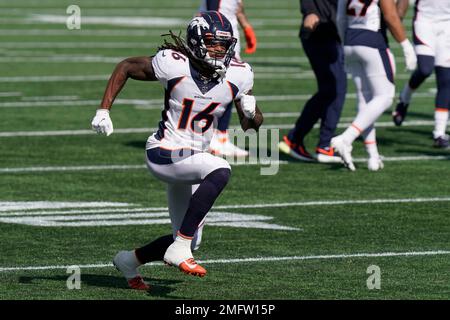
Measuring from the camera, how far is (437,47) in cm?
1414

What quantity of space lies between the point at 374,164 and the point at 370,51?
1.03m

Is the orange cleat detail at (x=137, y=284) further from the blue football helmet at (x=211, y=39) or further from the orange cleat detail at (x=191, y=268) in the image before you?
the blue football helmet at (x=211, y=39)

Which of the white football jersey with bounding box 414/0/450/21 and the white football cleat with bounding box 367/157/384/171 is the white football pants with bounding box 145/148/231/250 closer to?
the white football cleat with bounding box 367/157/384/171

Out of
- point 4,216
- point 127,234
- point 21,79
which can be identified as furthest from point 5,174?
point 21,79

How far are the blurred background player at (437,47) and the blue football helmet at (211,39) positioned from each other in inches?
252

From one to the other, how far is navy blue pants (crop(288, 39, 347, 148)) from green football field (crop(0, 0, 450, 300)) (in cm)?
38

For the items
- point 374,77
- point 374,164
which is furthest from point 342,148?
point 374,77

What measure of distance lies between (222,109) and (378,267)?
4.60 ft

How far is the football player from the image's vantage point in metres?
7.88

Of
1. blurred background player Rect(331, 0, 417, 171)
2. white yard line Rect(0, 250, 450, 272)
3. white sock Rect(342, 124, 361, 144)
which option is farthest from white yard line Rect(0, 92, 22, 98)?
white yard line Rect(0, 250, 450, 272)

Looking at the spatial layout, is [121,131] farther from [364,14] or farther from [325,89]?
[364,14]

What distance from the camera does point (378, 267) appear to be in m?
8.61

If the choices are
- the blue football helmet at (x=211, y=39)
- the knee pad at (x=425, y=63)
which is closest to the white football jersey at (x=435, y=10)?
the knee pad at (x=425, y=63)
